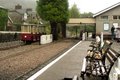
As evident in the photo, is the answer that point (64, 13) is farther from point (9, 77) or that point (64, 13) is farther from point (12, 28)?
point (9, 77)

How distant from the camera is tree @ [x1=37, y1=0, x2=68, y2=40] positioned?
167 feet

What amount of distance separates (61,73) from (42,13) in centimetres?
3821

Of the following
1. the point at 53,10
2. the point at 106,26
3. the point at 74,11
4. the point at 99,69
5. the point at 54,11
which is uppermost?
the point at 74,11

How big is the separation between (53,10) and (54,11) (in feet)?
0.63

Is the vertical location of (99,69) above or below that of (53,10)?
below

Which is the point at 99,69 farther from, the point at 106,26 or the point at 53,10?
the point at 106,26

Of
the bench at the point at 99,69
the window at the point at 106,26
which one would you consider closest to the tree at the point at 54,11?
the window at the point at 106,26

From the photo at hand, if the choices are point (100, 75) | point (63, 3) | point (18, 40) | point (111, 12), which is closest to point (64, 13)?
point (63, 3)

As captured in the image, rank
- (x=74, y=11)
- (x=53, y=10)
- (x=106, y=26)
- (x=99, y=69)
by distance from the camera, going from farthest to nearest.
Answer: (x=74, y=11) < (x=106, y=26) < (x=53, y=10) < (x=99, y=69)

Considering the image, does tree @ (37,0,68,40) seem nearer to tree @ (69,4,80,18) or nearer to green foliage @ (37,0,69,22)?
green foliage @ (37,0,69,22)

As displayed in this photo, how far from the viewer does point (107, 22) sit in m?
59.7

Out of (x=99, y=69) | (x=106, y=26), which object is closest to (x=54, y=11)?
(x=106, y=26)

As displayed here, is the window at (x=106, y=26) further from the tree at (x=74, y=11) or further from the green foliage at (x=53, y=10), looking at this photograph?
the tree at (x=74, y=11)

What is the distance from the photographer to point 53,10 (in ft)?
167
